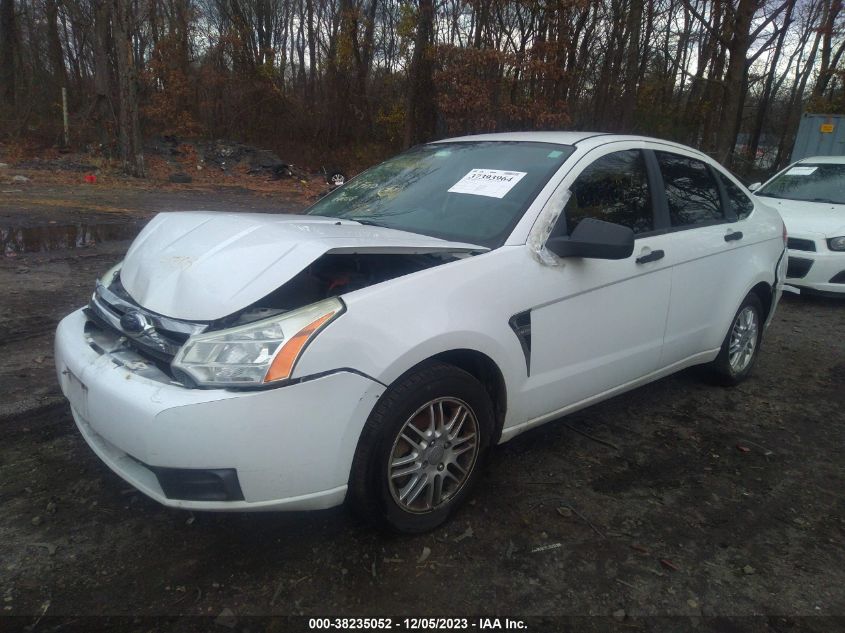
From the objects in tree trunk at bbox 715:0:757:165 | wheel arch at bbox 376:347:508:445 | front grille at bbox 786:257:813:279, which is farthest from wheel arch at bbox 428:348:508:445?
tree trunk at bbox 715:0:757:165

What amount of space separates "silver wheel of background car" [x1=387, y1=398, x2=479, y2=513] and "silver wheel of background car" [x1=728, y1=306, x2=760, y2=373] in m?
2.48

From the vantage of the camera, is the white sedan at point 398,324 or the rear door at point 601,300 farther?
the rear door at point 601,300

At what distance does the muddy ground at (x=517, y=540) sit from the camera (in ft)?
7.73

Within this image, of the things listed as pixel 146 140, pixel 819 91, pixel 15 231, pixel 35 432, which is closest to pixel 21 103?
pixel 146 140

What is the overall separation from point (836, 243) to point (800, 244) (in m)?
0.33

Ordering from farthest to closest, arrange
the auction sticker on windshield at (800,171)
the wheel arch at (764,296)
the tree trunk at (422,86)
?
the tree trunk at (422,86) → the auction sticker on windshield at (800,171) → the wheel arch at (764,296)

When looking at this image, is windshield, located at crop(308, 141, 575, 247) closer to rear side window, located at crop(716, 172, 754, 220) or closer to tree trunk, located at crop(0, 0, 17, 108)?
rear side window, located at crop(716, 172, 754, 220)

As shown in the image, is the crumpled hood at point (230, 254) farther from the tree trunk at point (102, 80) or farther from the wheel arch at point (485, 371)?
the tree trunk at point (102, 80)

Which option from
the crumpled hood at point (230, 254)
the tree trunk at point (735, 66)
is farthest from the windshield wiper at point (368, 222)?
the tree trunk at point (735, 66)

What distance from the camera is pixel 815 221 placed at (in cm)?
727

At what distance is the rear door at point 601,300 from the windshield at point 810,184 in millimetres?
5483

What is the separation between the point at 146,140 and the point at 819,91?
24.6m

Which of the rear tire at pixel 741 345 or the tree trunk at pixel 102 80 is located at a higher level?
the tree trunk at pixel 102 80

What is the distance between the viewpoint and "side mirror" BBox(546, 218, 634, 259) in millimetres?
2912
